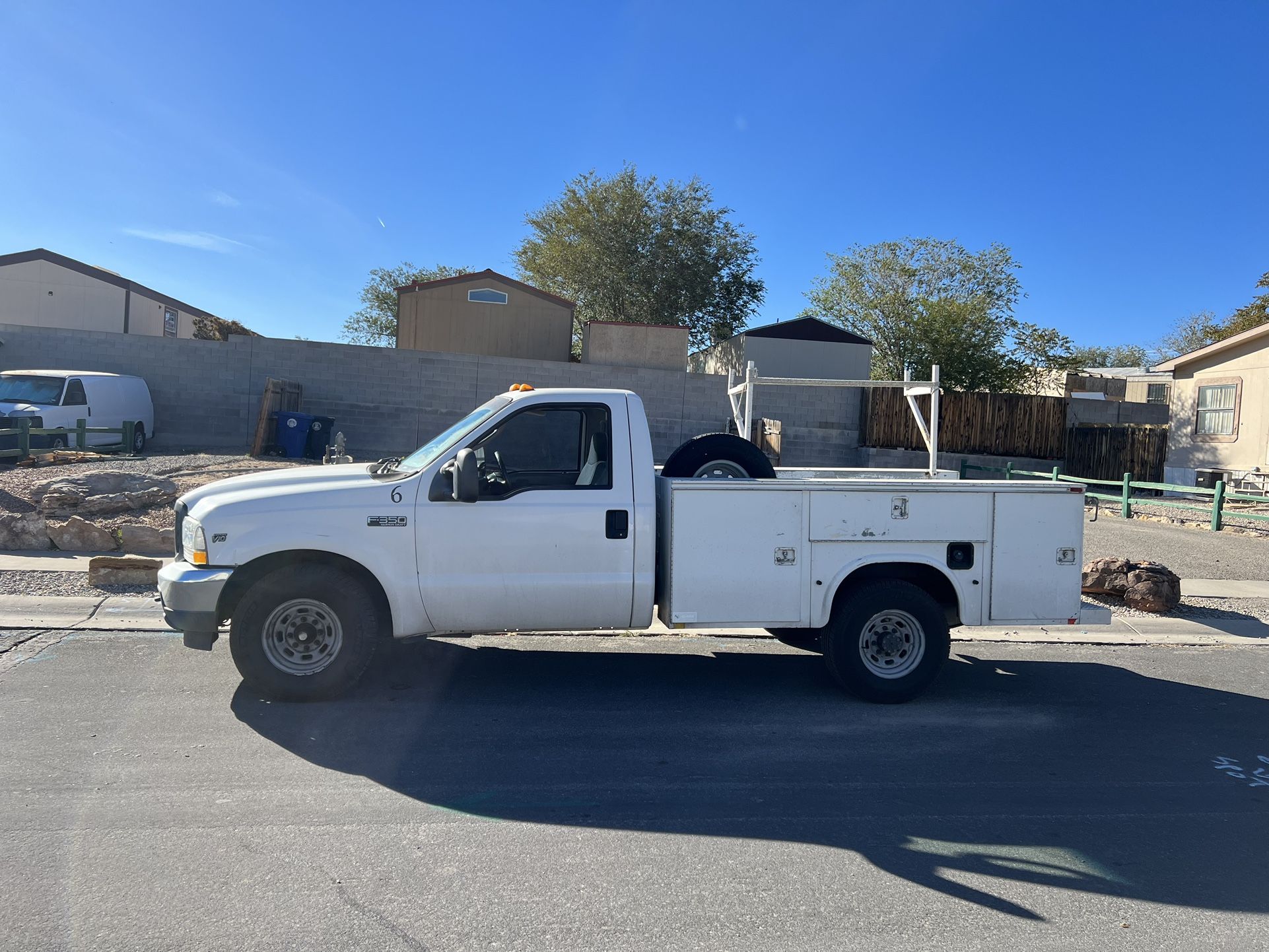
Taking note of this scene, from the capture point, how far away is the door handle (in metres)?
5.85

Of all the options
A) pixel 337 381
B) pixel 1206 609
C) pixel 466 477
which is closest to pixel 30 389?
pixel 337 381

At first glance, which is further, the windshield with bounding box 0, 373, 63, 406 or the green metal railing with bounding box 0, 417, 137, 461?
the windshield with bounding box 0, 373, 63, 406

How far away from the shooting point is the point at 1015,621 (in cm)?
631

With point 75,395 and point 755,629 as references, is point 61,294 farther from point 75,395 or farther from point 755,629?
point 755,629

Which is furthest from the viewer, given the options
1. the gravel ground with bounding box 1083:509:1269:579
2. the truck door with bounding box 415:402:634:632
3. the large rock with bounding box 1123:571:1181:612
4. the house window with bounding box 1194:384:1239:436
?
the house window with bounding box 1194:384:1239:436

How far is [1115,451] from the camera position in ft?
81.1

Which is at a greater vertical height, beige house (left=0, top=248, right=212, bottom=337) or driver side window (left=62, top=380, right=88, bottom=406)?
beige house (left=0, top=248, right=212, bottom=337)

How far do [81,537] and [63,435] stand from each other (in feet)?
27.9

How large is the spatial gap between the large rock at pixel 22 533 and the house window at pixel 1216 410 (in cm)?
2308

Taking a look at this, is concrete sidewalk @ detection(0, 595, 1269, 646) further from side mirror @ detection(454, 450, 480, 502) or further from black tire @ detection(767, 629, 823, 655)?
side mirror @ detection(454, 450, 480, 502)

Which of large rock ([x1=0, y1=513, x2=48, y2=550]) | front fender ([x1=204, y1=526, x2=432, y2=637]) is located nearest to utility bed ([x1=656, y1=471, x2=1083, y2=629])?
front fender ([x1=204, y1=526, x2=432, y2=637])

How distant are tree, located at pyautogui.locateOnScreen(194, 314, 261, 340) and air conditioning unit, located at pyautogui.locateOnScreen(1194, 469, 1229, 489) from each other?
31.8 meters

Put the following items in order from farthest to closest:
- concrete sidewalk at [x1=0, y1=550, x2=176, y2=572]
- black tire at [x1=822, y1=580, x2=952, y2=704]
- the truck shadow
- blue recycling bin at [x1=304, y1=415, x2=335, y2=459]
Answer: blue recycling bin at [x1=304, y1=415, x2=335, y2=459] < concrete sidewalk at [x1=0, y1=550, x2=176, y2=572] < black tire at [x1=822, y1=580, x2=952, y2=704] < the truck shadow

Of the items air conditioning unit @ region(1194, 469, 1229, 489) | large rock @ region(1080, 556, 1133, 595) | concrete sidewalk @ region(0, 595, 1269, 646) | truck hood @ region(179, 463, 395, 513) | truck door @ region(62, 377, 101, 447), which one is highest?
truck door @ region(62, 377, 101, 447)
